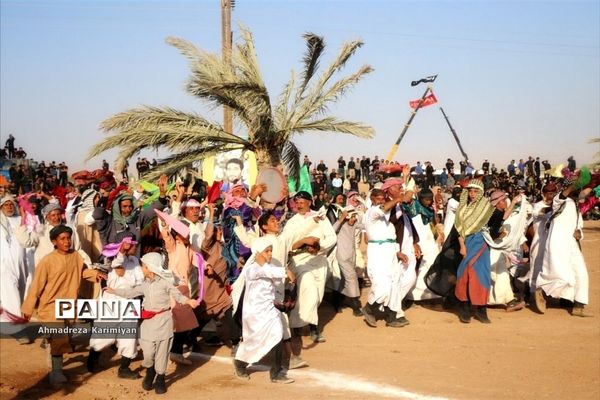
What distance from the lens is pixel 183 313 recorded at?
7195 millimetres

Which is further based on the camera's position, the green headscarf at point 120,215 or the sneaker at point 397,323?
the sneaker at point 397,323

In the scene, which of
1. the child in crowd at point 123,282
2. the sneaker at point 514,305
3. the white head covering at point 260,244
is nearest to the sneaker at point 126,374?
the child in crowd at point 123,282

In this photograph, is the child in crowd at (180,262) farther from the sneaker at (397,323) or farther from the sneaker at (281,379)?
the sneaker at (397,323)

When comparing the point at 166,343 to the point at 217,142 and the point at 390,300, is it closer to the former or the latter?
the point at 390,300

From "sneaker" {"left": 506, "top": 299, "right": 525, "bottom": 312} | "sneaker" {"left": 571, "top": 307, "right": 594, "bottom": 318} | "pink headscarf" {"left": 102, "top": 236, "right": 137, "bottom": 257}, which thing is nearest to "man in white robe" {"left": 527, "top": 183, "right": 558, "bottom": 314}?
"sneaker" {"left": 506, "top": 299, "right": 525, "bottom": 312}

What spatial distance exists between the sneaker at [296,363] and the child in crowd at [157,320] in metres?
1.36

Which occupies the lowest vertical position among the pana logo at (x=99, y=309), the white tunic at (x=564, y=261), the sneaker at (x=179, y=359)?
the sneaker at (x=179, y=359)

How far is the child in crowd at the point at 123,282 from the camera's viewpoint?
685cm

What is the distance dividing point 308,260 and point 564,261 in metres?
3.91

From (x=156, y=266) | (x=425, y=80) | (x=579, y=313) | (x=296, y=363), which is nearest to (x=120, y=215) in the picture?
(x=156, y=266)

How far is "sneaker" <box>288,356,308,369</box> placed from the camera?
23.5ft

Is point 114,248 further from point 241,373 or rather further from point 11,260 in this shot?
point 11,260

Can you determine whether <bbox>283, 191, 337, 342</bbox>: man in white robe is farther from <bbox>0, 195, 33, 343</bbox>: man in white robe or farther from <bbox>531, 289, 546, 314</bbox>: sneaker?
<bbox>531, 289, 546, 314</bbox>: sneaker

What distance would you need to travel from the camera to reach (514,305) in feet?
33.4
